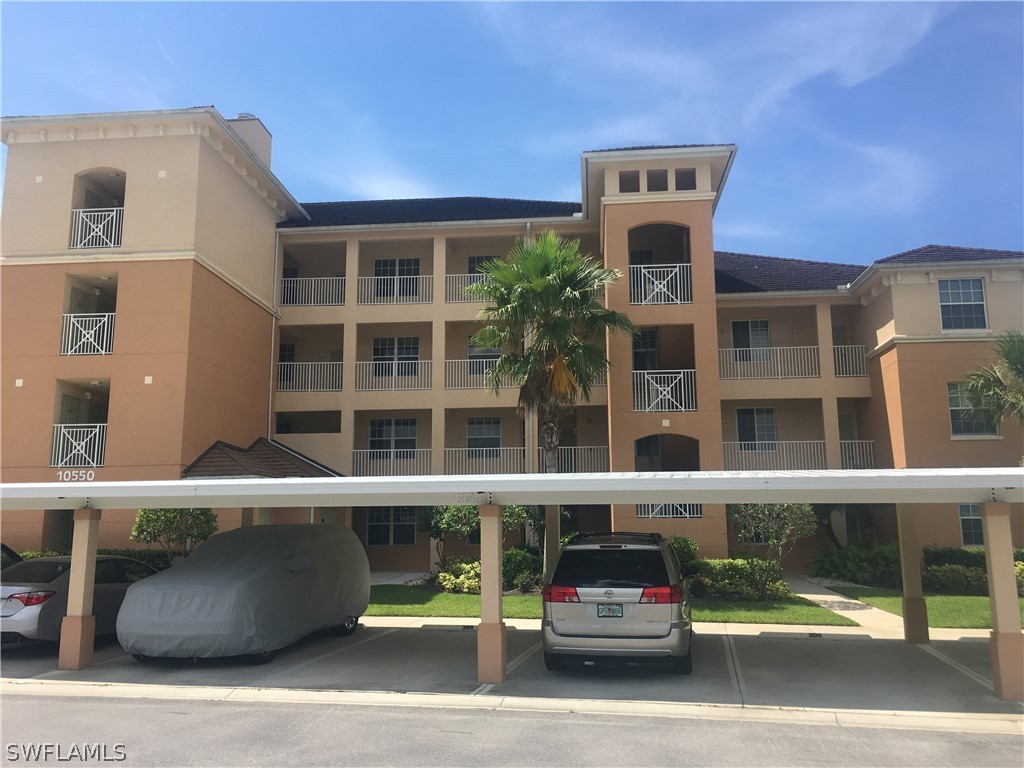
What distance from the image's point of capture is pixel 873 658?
34.4ft

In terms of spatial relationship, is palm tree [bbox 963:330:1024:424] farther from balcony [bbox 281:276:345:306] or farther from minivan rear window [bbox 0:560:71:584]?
minivan rear window [bbox 0:560:71:584]

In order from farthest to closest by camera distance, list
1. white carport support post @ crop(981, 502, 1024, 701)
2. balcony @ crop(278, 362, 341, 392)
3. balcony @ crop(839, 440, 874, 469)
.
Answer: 1. balcony @ crop(278, 362, 341, 392)
2. balcony @ crop(839, 440, 874, 469)
3. white carport support post @ crop(981, 502, 1024, 701)

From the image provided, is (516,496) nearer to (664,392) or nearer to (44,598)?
(44,598)

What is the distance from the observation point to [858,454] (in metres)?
22.6

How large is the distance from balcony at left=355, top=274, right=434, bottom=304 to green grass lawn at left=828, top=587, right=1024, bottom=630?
47.9 ft

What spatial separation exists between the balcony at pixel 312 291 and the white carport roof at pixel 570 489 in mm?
14017

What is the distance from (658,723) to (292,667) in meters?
5.21

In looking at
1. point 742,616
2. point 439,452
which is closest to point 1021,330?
point 742,616

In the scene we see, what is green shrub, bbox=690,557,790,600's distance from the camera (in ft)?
53.1

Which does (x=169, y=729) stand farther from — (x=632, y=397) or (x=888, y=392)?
(x=888, y=392)

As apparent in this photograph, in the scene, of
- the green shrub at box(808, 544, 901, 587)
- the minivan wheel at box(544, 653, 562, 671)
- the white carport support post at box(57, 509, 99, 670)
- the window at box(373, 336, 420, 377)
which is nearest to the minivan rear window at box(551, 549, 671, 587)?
the minivan wheel at box(544, 653, 562, 671)

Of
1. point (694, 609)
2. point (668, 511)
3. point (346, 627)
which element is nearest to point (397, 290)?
point (668, 511)

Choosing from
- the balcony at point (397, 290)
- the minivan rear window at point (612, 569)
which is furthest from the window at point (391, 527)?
the minivan rear window at point (612, 569)

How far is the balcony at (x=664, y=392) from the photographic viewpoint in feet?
65.4
